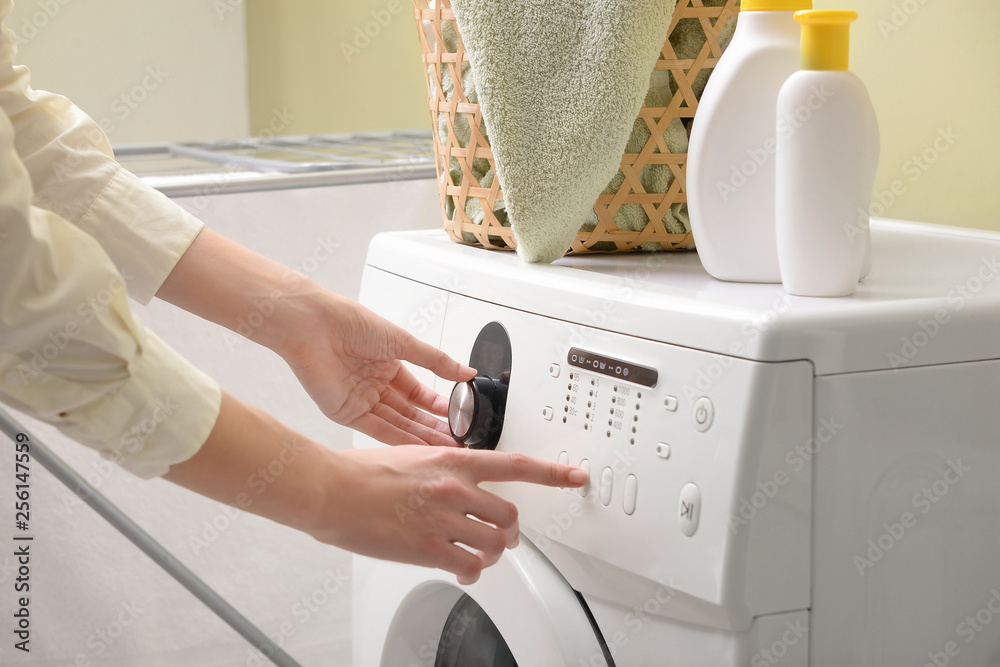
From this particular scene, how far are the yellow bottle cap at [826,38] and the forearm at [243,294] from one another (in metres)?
0.42

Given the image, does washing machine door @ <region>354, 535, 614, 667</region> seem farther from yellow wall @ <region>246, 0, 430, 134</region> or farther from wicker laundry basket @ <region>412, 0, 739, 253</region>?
yellow wall @ <region>246, 0, 430, 134</region>

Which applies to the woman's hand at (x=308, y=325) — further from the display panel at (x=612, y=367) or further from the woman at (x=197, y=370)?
the display panel at (x=612, y=367)

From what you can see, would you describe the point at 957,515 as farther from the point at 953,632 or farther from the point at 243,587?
the point at 243,587

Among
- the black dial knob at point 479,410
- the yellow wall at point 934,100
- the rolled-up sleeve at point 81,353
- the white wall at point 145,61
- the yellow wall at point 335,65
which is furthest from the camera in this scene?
the white wall at point 145,61

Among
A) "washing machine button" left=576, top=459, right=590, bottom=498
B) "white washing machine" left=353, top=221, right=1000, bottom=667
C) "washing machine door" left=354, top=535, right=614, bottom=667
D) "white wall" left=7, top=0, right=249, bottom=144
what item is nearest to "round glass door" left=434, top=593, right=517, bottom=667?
"washing machine door" left=354, top=535, right=614, bottom=667

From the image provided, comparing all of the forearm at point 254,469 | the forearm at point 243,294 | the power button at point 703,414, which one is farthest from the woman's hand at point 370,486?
the forearm at point 243,294

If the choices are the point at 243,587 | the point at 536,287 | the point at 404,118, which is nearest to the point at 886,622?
the point at 536,287

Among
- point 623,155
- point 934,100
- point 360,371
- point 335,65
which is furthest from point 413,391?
point 335,65

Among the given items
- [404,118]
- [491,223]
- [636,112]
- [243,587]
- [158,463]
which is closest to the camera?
[158,463]

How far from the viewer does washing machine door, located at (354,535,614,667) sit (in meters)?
0.59

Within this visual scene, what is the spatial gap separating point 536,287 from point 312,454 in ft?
0.70

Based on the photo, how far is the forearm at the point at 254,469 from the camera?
0.47 metres

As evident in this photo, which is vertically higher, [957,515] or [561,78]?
[561,78]

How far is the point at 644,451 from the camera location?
0.53 metres
